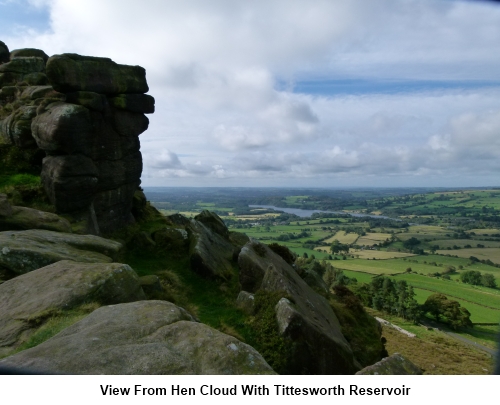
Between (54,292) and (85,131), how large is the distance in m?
15.2

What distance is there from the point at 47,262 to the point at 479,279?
11747 cm

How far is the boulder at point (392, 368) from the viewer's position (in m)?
7.95

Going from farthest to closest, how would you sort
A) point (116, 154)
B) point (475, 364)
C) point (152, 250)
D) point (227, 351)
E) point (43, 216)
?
1. point (475, 364)
2. point (116, 154)
3. point (152, 250)
4. point (43, 216)
5. point (227, 351)

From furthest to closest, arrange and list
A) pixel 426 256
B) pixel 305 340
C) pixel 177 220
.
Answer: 1. pixel 426 256
2. pixel 177 220
3. pixel 305 340

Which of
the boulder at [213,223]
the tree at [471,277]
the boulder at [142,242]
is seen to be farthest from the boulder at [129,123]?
the tree at [471,277]

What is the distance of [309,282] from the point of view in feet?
81.5

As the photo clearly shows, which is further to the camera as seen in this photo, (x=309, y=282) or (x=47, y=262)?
(x=309, y=282)

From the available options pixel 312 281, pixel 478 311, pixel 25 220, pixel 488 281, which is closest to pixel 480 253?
pixel 488 281

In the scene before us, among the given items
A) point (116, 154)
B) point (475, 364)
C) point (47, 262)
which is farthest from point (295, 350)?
point (475, 364)

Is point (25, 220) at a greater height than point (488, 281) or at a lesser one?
greater

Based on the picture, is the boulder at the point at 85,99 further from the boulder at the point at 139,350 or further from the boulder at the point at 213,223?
the boulder at the point at 139,350

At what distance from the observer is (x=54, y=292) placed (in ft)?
31.5

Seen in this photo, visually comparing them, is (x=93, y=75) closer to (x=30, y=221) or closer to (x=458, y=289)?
(x=30, y=221)

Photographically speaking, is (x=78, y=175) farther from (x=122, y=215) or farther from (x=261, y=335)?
(x=261, y=335)
